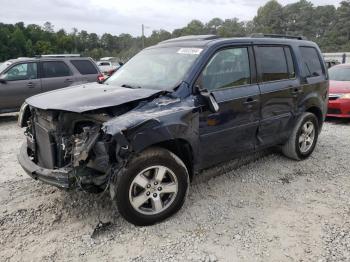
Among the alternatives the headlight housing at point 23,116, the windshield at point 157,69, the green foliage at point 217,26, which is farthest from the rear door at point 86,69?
the green foliage at point 217,26

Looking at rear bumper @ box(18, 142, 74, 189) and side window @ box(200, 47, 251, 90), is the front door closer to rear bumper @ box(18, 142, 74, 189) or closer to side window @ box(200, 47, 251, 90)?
side window @ box(200, 47, 251, 90)

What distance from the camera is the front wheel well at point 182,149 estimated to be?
3654mm

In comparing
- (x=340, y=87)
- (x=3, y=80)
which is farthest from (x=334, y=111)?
(x=3, y=80)

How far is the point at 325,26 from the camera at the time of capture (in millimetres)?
61219

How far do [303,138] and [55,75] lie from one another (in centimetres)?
700

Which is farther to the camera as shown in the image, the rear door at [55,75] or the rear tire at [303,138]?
the rear door at [55,75]

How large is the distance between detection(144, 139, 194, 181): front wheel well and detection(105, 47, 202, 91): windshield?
1.94ft

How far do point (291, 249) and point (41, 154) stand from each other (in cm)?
280

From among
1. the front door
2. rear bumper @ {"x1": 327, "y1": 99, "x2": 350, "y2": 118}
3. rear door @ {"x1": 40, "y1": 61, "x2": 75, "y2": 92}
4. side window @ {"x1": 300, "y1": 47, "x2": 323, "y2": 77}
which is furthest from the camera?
rear door @ {"x1": 40, "y1": 61, "x2": 75, "y2": 92}

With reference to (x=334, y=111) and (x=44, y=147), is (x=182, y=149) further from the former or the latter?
(x=334, y=111)

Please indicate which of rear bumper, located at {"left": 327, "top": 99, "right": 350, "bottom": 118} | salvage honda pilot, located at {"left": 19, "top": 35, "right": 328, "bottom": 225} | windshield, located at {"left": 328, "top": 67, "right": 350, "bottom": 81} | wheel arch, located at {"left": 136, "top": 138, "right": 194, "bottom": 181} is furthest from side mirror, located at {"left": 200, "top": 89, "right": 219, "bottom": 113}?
windshield, located at {"left": 328, "top": 67, "right": 350, "bottom": 81}

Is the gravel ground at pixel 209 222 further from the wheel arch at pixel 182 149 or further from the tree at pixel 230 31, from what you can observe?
the tree at pixel 230 31

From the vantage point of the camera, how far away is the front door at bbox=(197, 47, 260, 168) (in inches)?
155

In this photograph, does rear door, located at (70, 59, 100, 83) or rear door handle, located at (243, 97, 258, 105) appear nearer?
rear door handle, located at (243, 97, 258, 105)
